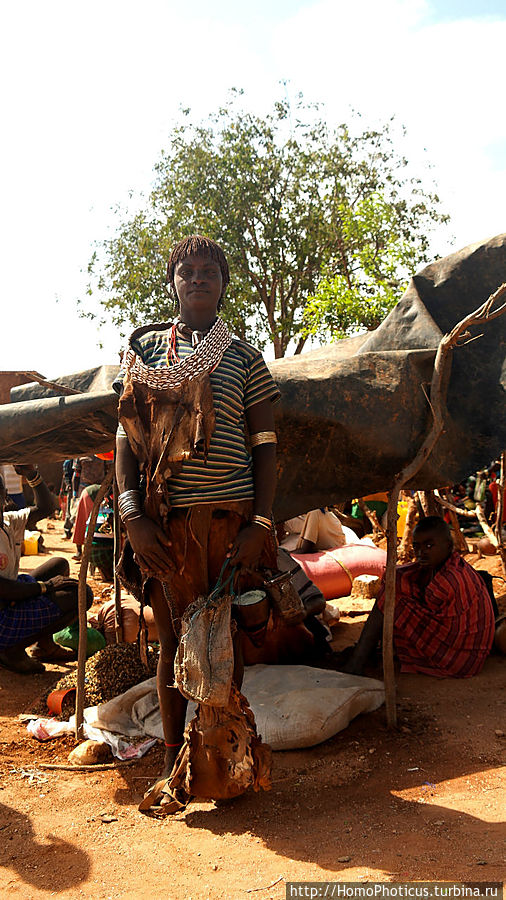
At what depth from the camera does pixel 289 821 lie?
2627 millimetres

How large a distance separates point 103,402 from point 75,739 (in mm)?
1755

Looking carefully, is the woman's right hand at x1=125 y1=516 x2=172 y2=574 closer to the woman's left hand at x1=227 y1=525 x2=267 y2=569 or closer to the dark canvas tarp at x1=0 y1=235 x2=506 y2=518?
the woman's left hand at x1=227 y1=525 x2=267 y2=569

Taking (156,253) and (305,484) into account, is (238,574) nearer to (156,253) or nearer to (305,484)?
(305,484)

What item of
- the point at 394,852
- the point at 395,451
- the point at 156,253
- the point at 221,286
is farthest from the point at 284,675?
the point at 156,253

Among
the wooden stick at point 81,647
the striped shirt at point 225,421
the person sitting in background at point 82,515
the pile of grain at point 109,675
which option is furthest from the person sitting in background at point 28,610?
the person sitting in background at point 82,515

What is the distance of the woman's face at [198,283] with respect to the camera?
2.64m

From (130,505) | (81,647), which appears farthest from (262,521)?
(81,647)

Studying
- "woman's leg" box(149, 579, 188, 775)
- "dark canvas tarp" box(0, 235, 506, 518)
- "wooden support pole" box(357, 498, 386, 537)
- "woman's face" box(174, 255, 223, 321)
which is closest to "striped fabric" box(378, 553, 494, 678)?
"dark canvas tarp" box(0, 235, 506, 518)

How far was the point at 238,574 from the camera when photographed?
2621 mm

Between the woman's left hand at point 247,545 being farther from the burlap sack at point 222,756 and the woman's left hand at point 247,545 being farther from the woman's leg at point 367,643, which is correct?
the woman's leg at point 367,643

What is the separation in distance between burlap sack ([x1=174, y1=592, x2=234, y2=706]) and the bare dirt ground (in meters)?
0.51

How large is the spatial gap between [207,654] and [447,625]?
2357 mm

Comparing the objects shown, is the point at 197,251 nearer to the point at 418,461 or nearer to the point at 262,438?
the point at 262,438

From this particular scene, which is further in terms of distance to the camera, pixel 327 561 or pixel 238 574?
pixel 327 561
